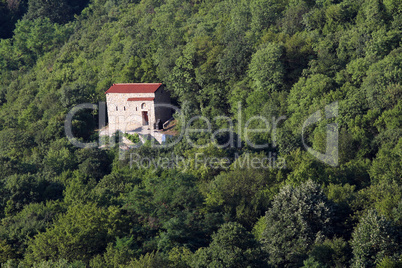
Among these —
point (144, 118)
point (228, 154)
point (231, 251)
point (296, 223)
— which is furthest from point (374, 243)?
point (144, 118)

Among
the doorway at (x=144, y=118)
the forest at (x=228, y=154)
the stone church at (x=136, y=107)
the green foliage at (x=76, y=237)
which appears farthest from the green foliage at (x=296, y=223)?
the doorway at (x=144, y=118)

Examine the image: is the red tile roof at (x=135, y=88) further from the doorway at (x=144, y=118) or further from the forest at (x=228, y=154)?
the doorway at (x=144, y=118)

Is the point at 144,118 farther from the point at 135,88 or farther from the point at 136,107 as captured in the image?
the point at 135,88

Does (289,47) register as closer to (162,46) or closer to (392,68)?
(392,68)

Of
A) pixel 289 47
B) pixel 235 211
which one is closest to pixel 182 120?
pixel 289 47

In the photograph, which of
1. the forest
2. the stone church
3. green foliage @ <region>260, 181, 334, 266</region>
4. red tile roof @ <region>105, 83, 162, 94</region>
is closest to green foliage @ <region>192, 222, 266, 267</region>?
the forest
